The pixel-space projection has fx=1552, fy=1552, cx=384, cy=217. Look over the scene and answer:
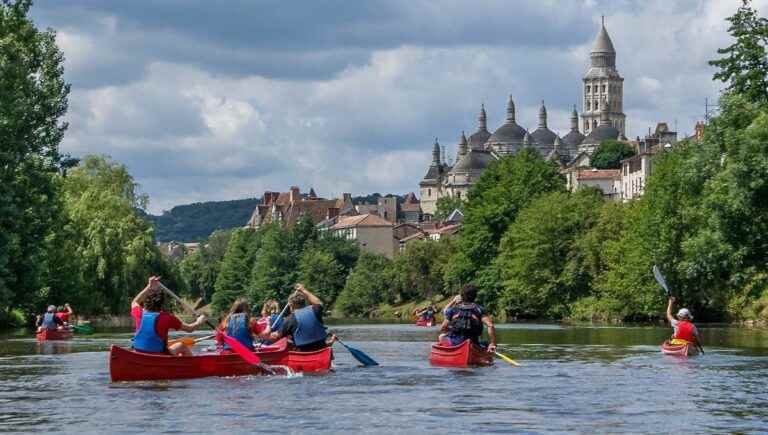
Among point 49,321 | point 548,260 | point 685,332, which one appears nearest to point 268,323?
point 685,332

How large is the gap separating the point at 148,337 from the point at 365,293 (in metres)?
126

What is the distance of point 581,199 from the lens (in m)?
109

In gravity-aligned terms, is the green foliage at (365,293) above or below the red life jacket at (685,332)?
above

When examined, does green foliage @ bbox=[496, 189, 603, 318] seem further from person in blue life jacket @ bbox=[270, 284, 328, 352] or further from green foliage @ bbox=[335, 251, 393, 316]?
person in blue life jacket @ bbox=[270, 284, 328, 352]

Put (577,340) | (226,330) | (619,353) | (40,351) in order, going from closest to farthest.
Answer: (226,330) < (619,353) < (40,351) < (577,340)

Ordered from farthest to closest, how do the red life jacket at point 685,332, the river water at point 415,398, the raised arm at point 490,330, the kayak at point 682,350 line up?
1. the red life jacket at point 685,332
2. the kayak at point 682,350
3. the raised arm at point 490,330
4. the river water at point 415,398

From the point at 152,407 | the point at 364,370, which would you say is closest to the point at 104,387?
the point at 152,407

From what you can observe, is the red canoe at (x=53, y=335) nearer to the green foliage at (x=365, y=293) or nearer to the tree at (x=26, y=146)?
the tree at (x=26, y=146)

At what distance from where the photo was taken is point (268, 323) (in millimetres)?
40656

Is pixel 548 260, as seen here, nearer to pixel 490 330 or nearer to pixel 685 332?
pixel 685 332

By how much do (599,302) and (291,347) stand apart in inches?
2368

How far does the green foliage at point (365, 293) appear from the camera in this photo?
156875 millimetres

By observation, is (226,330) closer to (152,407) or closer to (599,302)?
(152,407)

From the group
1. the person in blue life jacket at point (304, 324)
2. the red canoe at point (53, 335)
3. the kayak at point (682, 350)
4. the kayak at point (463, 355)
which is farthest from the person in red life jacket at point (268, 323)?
the red canoe at point (53, 335)
